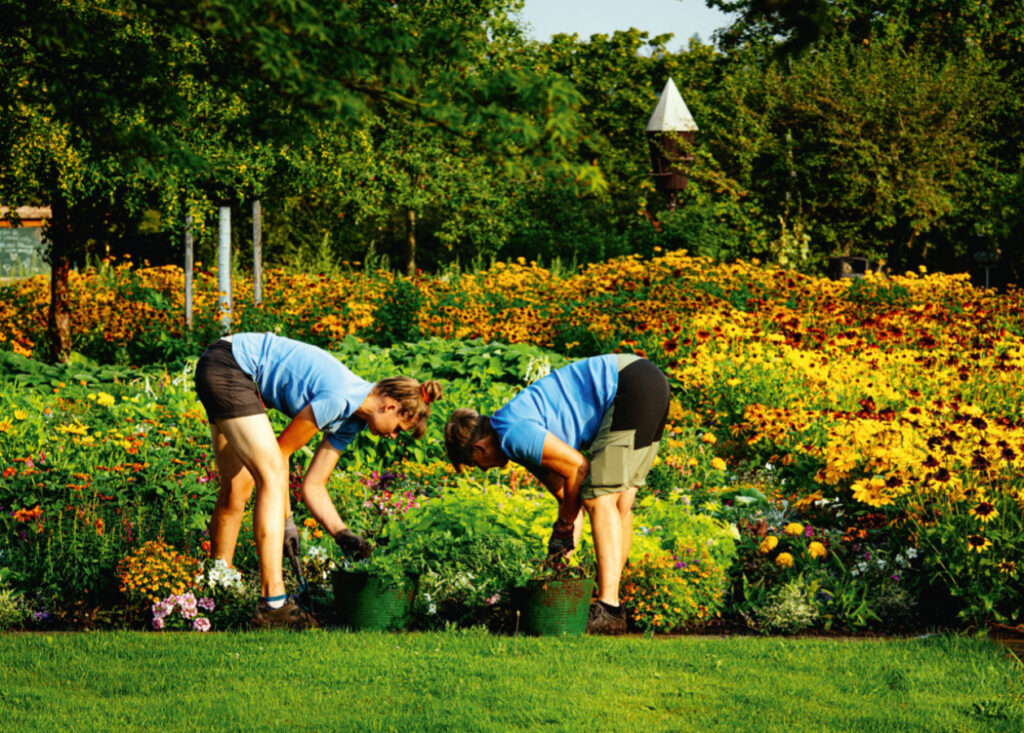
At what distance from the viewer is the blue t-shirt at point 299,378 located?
4543mm

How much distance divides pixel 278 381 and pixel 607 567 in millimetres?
1582

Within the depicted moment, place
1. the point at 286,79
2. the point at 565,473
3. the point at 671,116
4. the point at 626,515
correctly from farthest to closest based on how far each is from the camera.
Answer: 1. the point at 671,116
2. the point at 626,515
3. the point at 565,473
4. the point at 286,79

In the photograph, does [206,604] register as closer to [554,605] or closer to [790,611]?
[554,605]

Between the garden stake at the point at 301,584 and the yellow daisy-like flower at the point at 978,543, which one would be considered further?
the garden stake at the point at 301,584

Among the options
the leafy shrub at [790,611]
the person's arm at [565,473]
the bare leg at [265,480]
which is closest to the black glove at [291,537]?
the bare leg at [265,480]

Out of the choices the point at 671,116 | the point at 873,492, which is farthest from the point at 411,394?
the point at 671,116

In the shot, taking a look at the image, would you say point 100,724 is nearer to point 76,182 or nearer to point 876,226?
point 76,182

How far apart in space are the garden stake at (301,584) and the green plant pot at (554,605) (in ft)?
3.23

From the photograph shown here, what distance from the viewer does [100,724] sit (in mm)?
3516

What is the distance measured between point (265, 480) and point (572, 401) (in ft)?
4.28

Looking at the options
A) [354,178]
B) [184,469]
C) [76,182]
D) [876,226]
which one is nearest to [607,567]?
[184,469]

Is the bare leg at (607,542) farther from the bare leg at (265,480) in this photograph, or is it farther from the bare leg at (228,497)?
the bare leg at (228,497)

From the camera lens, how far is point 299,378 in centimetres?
461

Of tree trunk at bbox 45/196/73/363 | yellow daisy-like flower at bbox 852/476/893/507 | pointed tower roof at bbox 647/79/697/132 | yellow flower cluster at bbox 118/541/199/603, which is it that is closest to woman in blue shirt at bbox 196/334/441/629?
yellow flower cluster at bbox 118/541/199/603
